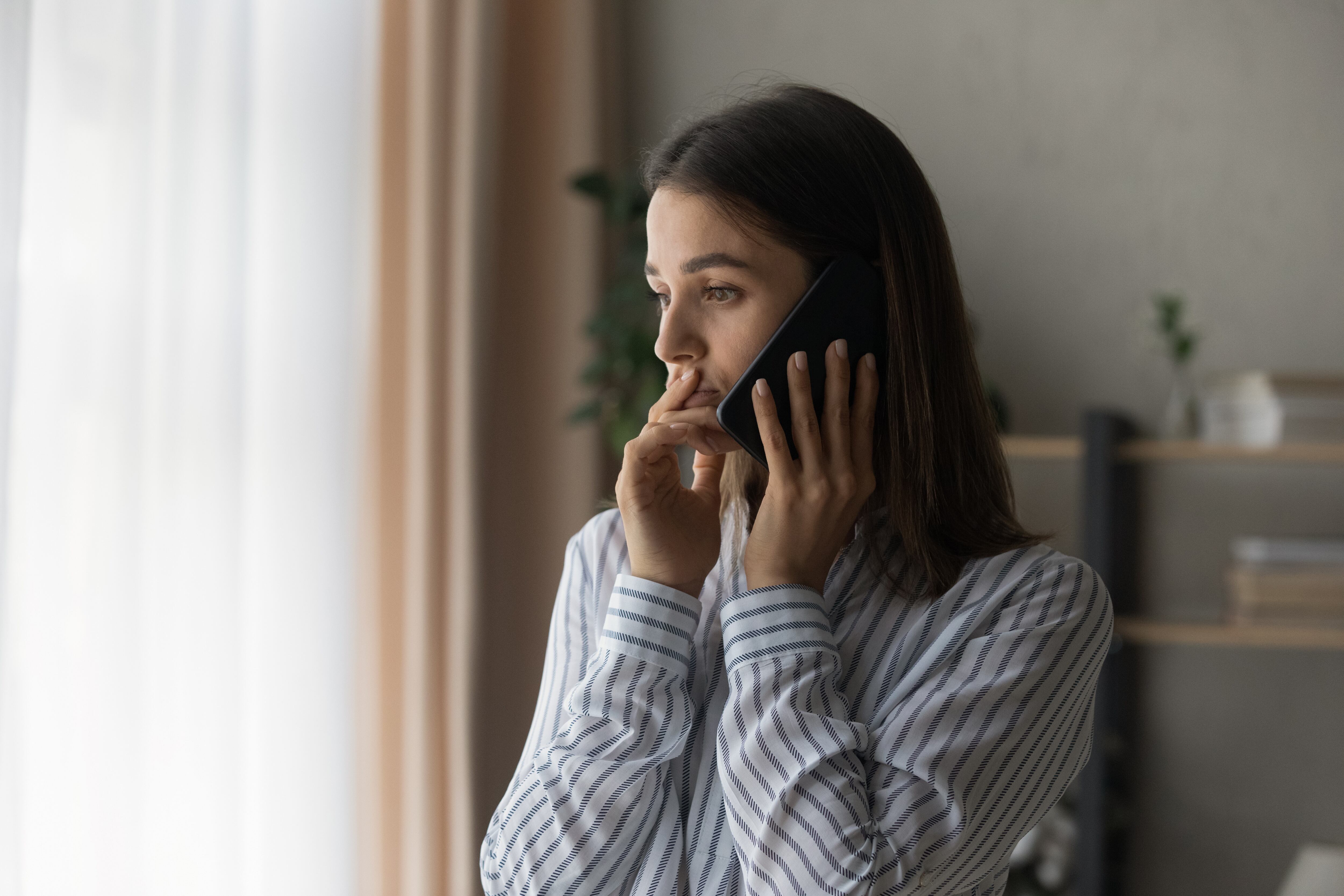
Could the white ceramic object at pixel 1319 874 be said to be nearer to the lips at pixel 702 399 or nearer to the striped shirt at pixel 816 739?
the striped shirt at pixel 816 739

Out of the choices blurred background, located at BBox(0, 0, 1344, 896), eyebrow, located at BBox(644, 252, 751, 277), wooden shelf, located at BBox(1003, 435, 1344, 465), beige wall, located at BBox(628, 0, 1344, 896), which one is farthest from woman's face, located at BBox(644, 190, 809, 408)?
beige wall, located at BBox(628, 0, 1344, 896)

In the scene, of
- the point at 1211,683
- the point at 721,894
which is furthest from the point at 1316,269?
the point at 721,894

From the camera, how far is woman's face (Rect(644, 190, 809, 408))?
0.91 m

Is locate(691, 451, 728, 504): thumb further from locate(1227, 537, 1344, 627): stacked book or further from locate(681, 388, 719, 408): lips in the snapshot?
locate(1227, 537, 1344, 627): stacked book

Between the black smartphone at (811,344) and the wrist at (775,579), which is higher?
the black smartphone at (811,344)

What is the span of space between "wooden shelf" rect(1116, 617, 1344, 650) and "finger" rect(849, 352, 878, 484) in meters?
1.47

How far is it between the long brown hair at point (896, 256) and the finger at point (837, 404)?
6 cm

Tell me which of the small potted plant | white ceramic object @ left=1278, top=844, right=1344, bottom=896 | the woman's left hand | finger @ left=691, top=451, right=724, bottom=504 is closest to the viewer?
the woman's left hand

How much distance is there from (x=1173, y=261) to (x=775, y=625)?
6.54 feet

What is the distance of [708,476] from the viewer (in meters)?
1.05

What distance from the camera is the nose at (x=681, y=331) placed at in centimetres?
92

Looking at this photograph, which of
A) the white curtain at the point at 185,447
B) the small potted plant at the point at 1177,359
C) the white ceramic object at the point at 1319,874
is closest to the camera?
the white curtain at the point at 185,447

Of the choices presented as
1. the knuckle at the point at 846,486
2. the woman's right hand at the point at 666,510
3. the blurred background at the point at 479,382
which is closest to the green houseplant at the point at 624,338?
the blurred background at the point at 479,382

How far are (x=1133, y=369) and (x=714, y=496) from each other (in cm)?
176
